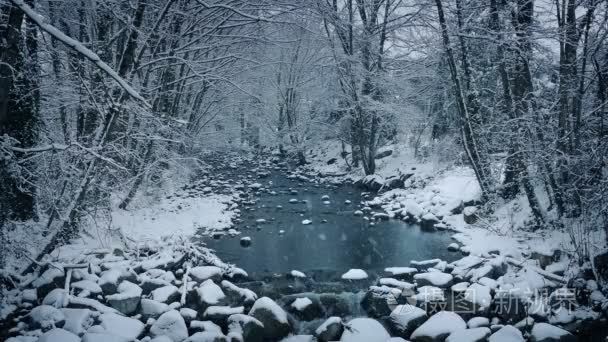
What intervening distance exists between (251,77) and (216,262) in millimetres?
12352

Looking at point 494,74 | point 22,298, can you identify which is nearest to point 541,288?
point 22,298

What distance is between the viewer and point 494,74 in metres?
12.6

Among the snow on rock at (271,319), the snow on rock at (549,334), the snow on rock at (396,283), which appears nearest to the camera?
the snow on rock at (549,334)

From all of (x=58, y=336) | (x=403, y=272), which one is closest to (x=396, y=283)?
(x=403, y=272)

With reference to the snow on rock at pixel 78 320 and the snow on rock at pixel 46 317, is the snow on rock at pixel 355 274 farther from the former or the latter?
the snow on rock at pixel 46 317

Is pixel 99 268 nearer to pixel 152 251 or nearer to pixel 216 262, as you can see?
pixel 152 251

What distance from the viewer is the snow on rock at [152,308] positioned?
4891 mm

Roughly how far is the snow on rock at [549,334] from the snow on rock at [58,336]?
513 centimetres

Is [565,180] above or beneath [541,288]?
above

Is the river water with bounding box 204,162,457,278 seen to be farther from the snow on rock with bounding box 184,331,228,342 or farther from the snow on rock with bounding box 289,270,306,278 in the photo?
the snow on rock with bounding box 184,331,228,342

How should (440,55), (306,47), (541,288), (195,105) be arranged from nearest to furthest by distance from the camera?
(541,288)
(440,55)
(195,105)
(306,47)

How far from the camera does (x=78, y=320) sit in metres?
4.26

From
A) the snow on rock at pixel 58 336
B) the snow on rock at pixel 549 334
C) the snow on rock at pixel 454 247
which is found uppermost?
the snow on rock at pixel 58 336

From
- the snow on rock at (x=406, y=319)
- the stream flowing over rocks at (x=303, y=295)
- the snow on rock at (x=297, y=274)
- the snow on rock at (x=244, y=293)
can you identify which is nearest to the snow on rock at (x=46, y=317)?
the stream flowing over rocks at (x=303, y=295)
